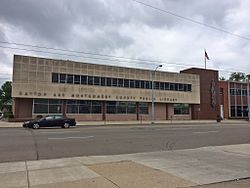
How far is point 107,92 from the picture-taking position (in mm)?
44844

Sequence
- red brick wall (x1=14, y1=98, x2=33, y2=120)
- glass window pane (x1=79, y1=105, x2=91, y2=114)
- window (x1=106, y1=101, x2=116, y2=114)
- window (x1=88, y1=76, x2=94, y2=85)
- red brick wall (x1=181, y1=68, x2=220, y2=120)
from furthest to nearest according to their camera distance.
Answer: red brick wall (x1=181, y1=68, x2=220, y2=120) < window (x1=106, y1=101, x2=116, y2=114) < window (x1=88, y1=76, x2=94, y2=85) < glass window pane (x1=79, y1=105, x2=91, y2=114) < red brick wall (x1=14, y1=98, x2=33, y2=120)

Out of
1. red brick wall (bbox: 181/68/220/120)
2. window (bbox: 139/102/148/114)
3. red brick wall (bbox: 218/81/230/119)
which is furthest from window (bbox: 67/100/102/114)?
red brick wall (bbox: 218/81/230/119)

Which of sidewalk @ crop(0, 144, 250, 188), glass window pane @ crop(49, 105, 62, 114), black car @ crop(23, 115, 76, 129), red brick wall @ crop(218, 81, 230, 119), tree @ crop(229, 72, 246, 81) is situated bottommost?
sidewalk @ crop(0, 144, 250, 188)

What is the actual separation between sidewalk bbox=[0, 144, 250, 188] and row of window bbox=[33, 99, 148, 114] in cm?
3196

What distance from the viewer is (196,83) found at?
55812mm

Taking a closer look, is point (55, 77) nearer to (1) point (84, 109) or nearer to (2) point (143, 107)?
(1) point (84, 109)

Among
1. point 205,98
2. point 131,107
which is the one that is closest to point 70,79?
point 131,107

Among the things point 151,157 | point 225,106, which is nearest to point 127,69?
point 225,106

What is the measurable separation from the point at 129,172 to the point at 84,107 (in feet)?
120

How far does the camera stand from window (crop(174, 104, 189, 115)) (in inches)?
2096

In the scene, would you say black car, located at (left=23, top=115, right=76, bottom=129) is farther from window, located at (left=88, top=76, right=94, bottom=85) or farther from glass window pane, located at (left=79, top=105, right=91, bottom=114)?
window, located at (left=88, top=76, right=94, bottom=85)

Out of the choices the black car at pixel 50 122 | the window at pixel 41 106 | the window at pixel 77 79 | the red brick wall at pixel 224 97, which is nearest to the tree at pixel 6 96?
the window at pixel 41 106

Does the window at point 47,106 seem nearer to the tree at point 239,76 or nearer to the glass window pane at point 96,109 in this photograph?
the glass window pane at point 96,109

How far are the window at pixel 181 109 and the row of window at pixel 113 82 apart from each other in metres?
3.18
